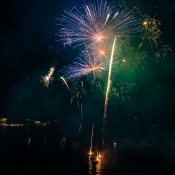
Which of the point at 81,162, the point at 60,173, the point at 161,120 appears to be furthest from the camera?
the point at 161,120

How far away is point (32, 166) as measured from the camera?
21.2 m

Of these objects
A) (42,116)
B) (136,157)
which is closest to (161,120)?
(42,116)

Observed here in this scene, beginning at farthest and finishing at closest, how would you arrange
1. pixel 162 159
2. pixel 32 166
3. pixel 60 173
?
pixel 162 159 < pixel 32 166 < pixel 60 173

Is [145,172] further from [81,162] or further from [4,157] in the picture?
[4,157]

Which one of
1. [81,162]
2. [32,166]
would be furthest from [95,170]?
[32,166]

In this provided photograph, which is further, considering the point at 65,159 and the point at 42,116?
the point at 42,116

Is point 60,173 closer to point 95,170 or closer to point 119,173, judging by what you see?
point 95,170

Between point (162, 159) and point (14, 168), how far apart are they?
15.1 m

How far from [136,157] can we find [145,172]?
696 cm

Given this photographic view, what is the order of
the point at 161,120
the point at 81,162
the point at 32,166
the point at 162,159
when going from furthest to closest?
1. the point at 161,120
2. the point at 162,159
3. the point at 81,162
4. the point at 32,166

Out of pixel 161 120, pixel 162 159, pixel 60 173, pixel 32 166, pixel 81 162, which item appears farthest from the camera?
pixel 161 120

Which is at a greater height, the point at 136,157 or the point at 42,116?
the point at 42,116

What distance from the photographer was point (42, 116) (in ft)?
543

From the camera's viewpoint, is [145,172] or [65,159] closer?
[145,172]
